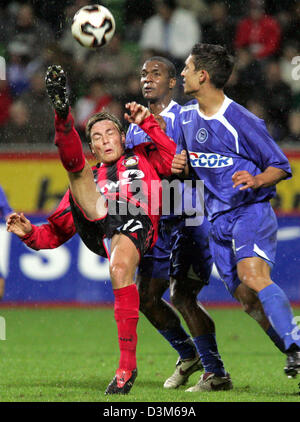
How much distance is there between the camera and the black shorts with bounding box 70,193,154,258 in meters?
5.14

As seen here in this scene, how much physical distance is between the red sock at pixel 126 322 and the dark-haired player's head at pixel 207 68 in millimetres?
1413

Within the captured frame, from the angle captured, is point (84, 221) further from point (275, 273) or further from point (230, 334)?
point (275, 273)

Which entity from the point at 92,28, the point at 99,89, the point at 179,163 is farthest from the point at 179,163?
the point at 99,89

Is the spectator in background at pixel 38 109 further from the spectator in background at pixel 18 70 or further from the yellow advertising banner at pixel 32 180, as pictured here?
the yellow advertising banner at pixel 32 180

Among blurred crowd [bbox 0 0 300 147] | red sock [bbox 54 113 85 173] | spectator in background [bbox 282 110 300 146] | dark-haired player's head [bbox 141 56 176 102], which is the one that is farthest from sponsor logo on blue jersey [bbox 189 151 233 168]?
spectator in background [bbox 282 110 300 146]

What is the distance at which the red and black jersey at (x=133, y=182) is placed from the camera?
533cm

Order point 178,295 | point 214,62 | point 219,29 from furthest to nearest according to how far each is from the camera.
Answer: point 219,29
point 178,295
point 214,62

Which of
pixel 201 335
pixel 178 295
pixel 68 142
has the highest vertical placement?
pixel 68 142

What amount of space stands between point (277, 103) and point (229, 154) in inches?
246

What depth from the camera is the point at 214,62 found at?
17.7 ft

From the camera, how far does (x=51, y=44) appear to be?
11.8 meters

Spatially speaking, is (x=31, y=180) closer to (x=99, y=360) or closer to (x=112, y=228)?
(x=99, y=360)

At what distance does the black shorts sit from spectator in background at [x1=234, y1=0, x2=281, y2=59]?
6.63 meters

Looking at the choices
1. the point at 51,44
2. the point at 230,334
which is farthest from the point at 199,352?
the point at 51,44
